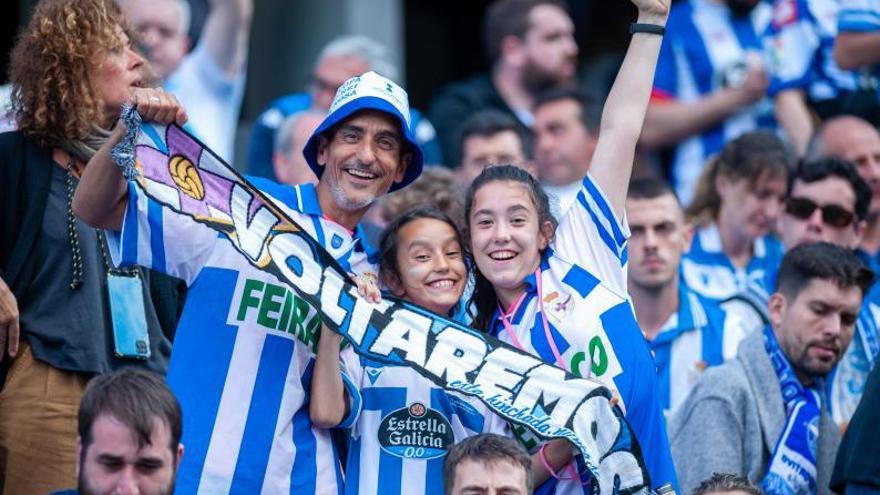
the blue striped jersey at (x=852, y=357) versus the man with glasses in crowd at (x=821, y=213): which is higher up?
the man with glasses in crowd at (x=821, y=213)

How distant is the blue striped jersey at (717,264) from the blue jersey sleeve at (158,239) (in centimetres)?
351

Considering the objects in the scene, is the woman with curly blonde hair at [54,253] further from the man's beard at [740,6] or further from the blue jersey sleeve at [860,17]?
the man's beard at [740,6]

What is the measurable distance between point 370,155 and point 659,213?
2.45 metres

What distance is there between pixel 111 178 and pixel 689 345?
3163mm

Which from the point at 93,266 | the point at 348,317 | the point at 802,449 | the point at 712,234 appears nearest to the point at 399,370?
the point at 348,317

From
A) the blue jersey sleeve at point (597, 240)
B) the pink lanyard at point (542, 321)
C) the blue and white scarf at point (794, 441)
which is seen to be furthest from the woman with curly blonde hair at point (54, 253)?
the blue and white scarf at point (794, 441)

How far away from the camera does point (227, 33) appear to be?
8.64 m

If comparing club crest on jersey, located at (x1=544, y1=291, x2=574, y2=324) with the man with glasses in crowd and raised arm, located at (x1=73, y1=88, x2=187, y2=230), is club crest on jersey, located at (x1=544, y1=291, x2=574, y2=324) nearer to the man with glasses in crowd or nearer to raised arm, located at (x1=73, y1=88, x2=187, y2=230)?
raised arm, located at (x1=73, y1=88, x2=187, y2=230)

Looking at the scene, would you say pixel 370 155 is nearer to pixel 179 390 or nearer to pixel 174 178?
pixel 174 178

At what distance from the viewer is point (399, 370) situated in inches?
209

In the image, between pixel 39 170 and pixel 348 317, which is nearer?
pixel 348 317

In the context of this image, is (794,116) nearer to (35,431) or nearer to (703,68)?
(703,68)

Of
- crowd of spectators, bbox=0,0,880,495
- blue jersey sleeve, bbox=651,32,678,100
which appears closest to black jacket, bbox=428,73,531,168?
blue jersey sleeve, bbox=651,32,678,100

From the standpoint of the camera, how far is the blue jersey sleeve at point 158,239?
16.3 ft
